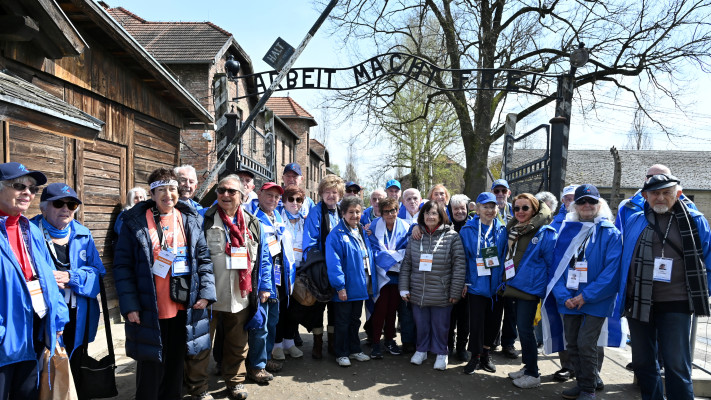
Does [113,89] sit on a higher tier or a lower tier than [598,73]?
lower

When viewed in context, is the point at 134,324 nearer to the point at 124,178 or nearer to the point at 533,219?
the point at 533,219

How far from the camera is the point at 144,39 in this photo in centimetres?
1672

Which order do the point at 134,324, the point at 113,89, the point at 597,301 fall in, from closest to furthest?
the point at 134,324 → the point at 597,301 → the point at 113,89

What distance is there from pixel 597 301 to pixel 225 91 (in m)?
6.38

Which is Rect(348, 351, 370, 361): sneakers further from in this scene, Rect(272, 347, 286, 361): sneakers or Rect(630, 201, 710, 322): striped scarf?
Rect(630, 201, 710, 322): striped scarf

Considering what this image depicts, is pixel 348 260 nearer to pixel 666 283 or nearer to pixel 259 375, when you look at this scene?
pixel 259 375

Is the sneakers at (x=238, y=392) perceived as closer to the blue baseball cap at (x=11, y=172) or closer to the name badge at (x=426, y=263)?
the name badge at (x=426, y=263)

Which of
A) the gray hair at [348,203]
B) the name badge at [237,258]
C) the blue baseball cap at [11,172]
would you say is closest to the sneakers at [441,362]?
the gray hair at [348,203]

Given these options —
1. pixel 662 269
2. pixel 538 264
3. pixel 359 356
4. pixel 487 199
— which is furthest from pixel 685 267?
pixel 359 356

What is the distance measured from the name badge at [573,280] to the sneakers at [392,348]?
221 centimetres

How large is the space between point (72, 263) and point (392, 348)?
3534 mm

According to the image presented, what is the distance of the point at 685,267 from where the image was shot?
132 inches

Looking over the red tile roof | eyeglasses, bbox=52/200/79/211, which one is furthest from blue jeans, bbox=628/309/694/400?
the red tile roof

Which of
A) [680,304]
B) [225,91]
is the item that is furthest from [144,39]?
[680,304]
